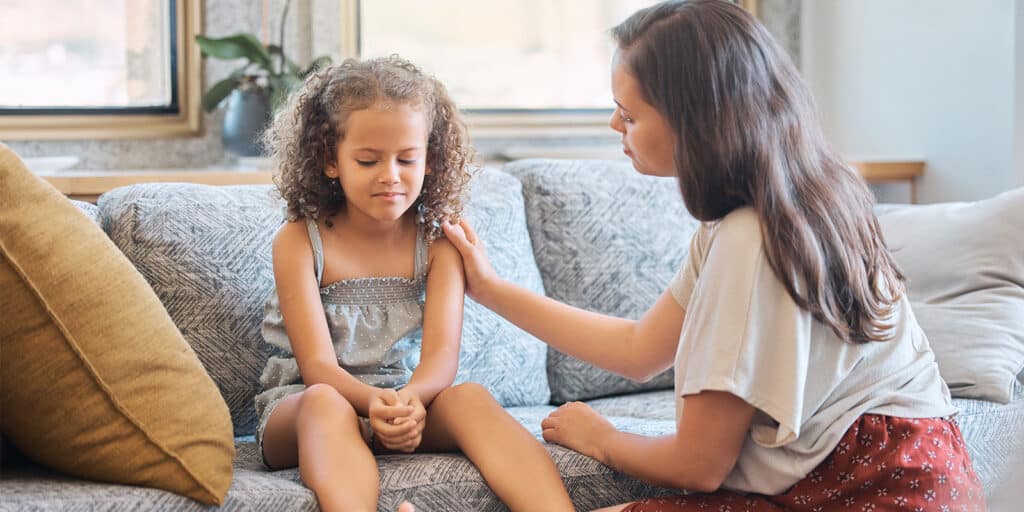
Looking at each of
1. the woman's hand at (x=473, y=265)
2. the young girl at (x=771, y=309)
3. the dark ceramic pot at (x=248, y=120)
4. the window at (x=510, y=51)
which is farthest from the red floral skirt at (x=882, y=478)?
the window at (x=510, y=51)

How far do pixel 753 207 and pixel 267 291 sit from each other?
0.92 meters

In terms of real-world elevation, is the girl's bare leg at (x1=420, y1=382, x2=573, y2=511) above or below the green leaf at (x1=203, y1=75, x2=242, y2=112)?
below

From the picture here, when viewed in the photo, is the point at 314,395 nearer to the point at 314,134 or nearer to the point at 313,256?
the point at 313,256

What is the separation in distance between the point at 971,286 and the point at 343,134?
1187mm

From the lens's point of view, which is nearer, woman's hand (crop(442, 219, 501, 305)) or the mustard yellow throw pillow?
the mustard yellow throw pillow

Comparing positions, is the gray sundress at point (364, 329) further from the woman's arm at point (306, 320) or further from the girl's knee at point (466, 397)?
the girl's knee at point (466, 397)

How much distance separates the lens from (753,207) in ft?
4.36

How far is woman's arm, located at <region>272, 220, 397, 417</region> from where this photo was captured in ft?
5.24

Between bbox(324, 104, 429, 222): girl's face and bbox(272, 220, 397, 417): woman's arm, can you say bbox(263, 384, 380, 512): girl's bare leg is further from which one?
bbox(324, 104, 429, 222): girl's face

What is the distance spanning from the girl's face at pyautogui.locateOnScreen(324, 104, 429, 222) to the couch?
318 mm

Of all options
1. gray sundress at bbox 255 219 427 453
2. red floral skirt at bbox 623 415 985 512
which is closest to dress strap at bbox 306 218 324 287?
gray sundress at bbox 255 219 427 453

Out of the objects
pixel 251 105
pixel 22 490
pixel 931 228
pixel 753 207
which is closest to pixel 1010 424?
pixel 931 228

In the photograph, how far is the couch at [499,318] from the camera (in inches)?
57.7

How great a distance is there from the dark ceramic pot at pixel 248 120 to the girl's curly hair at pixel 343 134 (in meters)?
0.97
